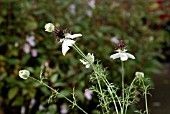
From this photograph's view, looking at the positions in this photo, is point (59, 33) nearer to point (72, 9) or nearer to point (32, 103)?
point (32, 103)

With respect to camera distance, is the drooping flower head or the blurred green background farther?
the blurred green background

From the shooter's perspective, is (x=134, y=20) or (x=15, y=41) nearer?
(x=15, y=41)

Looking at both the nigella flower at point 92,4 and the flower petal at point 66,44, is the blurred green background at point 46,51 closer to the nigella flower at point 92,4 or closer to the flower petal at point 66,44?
the nigella flower at point 92,4

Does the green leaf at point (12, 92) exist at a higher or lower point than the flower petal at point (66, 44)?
higher

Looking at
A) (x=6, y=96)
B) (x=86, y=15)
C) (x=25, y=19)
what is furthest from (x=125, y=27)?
(x=6, y=96)

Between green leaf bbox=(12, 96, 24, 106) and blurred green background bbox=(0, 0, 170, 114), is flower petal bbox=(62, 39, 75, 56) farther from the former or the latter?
green leaf bbox=(12, 96, 24, 106)

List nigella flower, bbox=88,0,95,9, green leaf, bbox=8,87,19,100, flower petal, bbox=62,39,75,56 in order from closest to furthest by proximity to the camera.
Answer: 1. flower petal, bbox=62,39,75,56
2. green leaf, bbox=8,87,19,100
3. nigella flower, bbox=88,0,95,9

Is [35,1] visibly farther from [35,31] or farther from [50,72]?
[50,72]

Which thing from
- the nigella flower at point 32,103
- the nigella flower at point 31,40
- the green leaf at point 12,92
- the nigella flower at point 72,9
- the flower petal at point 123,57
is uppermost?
the nigella flower at point 72,9

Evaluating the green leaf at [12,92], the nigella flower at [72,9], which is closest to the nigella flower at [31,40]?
the green leaf at [12,92]

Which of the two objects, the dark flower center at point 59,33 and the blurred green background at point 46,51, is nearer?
the dark flower center at point 59,33

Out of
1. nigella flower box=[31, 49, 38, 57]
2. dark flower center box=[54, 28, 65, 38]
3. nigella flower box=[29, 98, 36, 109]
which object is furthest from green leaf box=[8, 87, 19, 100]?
dark flower center box=[54, 28, 65, 38]
